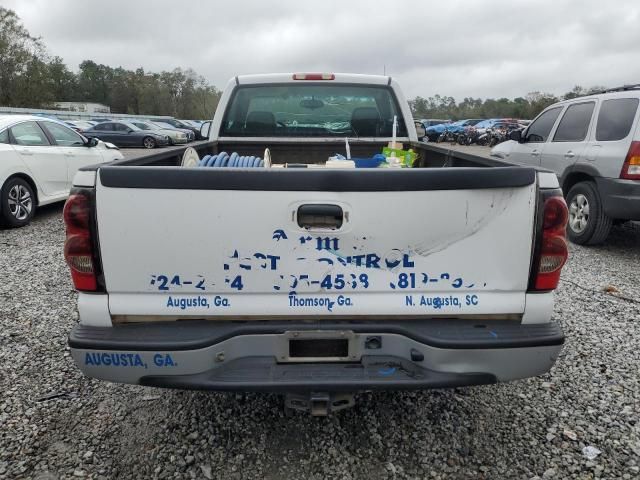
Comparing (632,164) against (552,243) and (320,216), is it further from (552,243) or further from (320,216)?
(320,216)

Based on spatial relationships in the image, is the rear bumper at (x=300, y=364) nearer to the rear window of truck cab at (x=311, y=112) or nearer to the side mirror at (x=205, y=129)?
the rear window of truck cab at (x=311, y=112)

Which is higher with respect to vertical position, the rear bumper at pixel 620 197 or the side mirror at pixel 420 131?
the side mirror at pixel 420 131

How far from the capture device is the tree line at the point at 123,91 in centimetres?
4891

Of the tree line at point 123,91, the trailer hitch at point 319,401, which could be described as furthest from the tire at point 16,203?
the tree line at point 123,91

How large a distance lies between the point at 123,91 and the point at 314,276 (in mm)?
92068

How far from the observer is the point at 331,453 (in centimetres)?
248

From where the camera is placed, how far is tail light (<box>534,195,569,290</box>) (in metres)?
2.05

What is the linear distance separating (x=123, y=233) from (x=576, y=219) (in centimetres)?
613

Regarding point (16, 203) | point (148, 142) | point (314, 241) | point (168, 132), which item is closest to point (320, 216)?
point (314, 241)

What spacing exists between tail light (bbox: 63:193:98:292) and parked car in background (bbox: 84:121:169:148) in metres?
23.9

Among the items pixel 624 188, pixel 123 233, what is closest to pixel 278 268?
pixel 123 233

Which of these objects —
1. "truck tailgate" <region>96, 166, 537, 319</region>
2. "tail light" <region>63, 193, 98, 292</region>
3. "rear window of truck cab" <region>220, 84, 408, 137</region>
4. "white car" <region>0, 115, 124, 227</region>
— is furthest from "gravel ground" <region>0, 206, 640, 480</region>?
"white car" <region>0, 115, 124, 227</region>

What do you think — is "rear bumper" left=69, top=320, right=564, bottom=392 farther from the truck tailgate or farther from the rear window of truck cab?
the rear window of truck cab

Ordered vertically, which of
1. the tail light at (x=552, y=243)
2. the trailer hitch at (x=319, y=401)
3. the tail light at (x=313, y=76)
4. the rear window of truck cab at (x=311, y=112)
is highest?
the tail light at (x=313, y=76)
